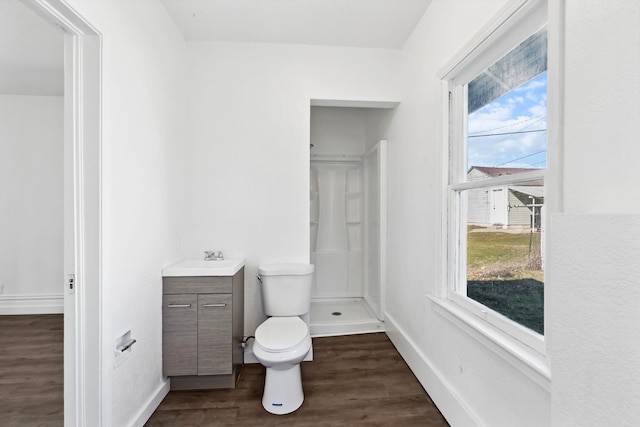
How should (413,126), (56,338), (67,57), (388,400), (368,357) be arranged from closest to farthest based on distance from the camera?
(67,57) < (388,400) < (413,126) < (368,357) < (56,338)

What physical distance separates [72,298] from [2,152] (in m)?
2.97

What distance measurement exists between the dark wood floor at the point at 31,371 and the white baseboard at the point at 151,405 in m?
0.43

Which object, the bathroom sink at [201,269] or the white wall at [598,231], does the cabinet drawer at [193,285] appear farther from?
the white wall at [598,231]

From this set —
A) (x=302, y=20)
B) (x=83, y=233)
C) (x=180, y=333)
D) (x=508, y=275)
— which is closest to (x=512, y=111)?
(x=508, y=275)

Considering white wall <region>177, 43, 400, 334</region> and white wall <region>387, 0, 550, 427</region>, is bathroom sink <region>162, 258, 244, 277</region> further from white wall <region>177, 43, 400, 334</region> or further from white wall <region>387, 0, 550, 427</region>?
white wall <region>387, 0, 550, 427</region>

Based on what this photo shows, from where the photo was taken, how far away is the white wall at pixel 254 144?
7.39 feet

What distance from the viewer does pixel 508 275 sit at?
50.5 inches

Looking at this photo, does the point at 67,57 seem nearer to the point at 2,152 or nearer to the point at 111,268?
the point at 111,268

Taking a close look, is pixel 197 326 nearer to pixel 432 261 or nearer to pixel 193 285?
pixel 193 285

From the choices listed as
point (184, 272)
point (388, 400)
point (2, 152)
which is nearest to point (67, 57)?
point (184, 272)

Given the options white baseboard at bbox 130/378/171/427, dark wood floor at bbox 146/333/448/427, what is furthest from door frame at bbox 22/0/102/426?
dark wood floor at bbox 146/333/448/427

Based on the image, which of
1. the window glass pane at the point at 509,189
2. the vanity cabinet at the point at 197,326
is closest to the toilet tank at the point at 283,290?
the vanity cabinet at the point at 197,326

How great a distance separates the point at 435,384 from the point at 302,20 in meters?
2.56

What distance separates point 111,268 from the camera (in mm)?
1352
